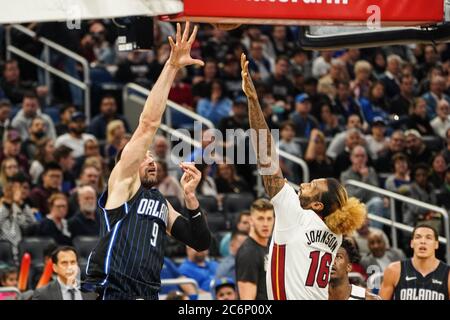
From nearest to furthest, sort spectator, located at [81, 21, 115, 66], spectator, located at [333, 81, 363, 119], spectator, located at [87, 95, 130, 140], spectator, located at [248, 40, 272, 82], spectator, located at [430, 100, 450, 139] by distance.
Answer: spectator, located at [87, 95, 130, 140]
spectator, located at [430, 100, 450, 139]
spectator, located at [333, 81, 363, 119]
spectator, located at [81, 21, 115, 66]
spectator, located at [248, 40, 272, 82]

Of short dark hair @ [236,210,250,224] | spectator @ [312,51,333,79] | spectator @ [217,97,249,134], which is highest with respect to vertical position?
spectator @ [312,51,333,79]

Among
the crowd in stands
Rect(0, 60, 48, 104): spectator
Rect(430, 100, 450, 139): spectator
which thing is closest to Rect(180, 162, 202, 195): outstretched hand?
the crowd in stands

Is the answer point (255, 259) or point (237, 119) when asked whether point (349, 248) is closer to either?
point (255, 259)

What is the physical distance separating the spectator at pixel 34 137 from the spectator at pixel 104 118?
1.18 metres

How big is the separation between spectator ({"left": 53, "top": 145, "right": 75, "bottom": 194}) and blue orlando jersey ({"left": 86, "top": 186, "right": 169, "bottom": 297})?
811 cm

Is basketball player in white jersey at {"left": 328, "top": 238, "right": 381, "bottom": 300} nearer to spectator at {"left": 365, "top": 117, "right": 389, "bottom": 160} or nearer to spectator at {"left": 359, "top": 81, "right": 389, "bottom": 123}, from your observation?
spectator at {"left": 365, "top": 117, "right": 389, "bottom": 160}

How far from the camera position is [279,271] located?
9148 millimetres

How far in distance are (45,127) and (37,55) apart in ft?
9.78

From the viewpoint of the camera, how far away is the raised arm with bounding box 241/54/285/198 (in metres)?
9.11

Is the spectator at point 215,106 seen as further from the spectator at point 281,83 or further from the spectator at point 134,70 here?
the spectator at point 281,83

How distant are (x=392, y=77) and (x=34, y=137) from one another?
290 inches

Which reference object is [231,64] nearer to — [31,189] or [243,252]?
[31,189]

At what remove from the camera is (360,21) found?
927cm
